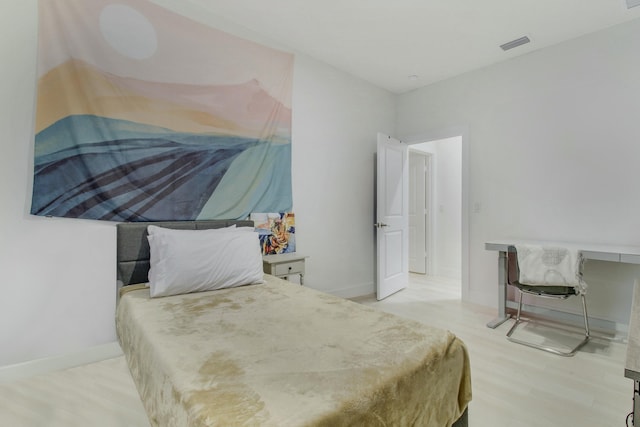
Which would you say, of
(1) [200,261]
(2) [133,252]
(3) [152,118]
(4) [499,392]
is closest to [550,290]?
(4) [499,392]

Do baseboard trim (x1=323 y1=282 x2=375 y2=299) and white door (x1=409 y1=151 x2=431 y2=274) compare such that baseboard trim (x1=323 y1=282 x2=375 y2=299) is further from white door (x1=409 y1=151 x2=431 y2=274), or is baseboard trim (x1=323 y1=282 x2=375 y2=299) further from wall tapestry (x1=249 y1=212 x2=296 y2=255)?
white door (x1=409 y1=151 x2=431 y2=274)

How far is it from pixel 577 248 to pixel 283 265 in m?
2.42

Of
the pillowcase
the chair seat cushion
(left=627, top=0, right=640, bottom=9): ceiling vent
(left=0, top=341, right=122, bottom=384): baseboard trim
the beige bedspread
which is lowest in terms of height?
(left=0, top=341, right=122, bottom=384): baseboard trim

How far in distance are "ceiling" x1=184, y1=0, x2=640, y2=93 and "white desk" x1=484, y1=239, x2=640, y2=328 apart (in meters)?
1.96

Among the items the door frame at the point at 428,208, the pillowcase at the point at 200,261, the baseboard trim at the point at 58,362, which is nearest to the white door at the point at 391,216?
the door frame at the point at 428,208

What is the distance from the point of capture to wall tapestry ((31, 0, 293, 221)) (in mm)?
2053

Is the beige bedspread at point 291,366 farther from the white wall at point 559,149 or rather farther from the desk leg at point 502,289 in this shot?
the white wall at point 559,149

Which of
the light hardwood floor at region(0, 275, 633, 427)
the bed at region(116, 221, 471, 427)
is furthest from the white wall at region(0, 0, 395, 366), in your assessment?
the bed at region(116, 221, 471, 427)

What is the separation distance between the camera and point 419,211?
5.32 meters

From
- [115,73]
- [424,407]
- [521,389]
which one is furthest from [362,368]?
[115,73]

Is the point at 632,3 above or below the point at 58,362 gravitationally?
above

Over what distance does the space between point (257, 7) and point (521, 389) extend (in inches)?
132

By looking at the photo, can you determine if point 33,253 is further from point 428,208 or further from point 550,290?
point 428,208

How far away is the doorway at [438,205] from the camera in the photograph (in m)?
5.01
